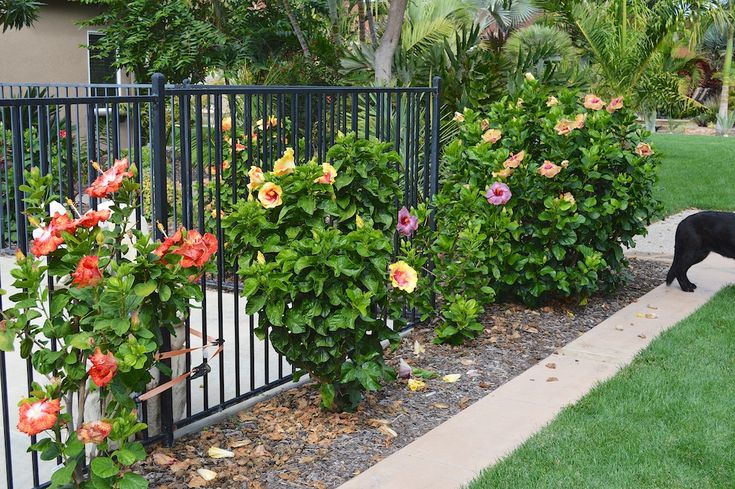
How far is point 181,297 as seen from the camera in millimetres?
3363

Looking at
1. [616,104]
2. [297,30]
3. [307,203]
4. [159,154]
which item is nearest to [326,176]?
[307,203]

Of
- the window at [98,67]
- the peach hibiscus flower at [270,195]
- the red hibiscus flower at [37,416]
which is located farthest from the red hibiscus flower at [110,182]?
the window at [98,67]

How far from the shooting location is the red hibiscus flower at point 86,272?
309cm

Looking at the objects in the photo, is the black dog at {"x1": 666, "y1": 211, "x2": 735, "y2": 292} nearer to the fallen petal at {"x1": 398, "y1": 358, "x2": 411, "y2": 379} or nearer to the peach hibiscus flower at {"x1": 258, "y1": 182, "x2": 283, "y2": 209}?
the fallen petal at {"x1": 398, "y1": 358, "x2": 411, "y2": 379}

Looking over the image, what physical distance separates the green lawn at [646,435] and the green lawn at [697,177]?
5471mm

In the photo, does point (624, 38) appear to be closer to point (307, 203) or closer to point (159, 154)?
point (307, 203)

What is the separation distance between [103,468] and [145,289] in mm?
632

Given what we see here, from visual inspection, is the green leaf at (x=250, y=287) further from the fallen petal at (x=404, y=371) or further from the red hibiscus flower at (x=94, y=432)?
the fallen petal at (x=404, y=371)

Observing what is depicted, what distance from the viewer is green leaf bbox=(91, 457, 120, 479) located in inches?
124

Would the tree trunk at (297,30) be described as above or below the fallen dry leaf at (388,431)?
above

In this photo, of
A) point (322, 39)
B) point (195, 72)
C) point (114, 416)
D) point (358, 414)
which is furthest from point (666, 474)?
point (195, 72)

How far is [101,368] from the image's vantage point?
3020mm

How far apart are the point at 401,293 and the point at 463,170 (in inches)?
85.3

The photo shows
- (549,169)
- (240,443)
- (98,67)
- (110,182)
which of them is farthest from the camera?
(98,67)
